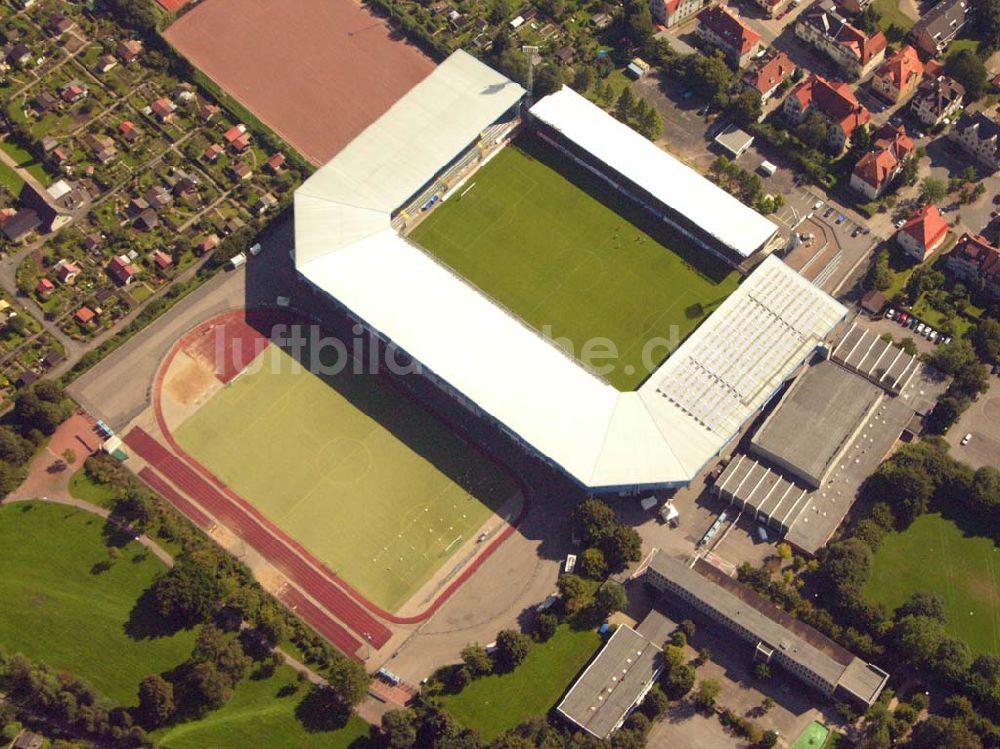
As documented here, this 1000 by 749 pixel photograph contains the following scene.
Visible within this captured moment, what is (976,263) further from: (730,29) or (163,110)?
(163,110)

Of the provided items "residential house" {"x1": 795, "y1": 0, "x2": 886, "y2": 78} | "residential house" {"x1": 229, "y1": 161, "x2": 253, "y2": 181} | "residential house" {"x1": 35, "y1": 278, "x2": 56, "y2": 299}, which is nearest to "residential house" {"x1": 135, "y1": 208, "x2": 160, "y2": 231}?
"residential house" {"x1": 229, "y1": 161, "x2": 253, "y2": 181}

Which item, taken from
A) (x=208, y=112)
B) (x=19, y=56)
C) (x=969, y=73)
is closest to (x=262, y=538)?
(x=208, y=112)

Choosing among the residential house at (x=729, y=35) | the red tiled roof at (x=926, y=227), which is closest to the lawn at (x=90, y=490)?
the residential house at (x=729, y=35)

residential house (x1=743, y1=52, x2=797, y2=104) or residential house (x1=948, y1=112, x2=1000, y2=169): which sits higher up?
residential house (x1=948, y1=112, x2=1000, y2=169)

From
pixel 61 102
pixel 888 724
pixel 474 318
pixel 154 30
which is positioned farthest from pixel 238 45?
pixel 888 724

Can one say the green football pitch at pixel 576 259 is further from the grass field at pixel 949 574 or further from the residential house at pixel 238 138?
the grass field at pixel 949 574

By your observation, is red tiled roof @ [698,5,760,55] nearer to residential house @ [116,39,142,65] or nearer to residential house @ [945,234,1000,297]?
residential house @ [945,234,1000,297]
